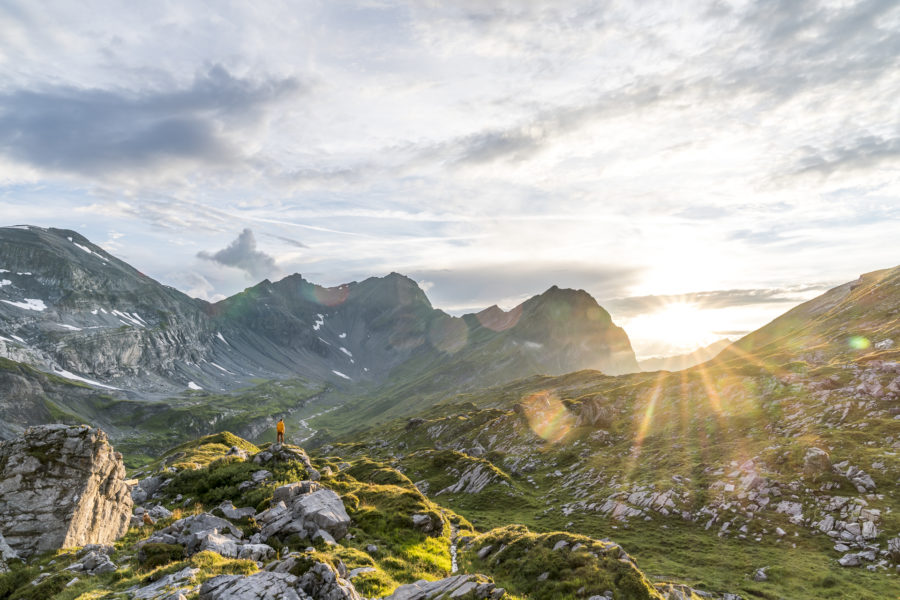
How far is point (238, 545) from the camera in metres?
24.4

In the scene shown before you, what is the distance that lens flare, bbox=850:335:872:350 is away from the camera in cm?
10294

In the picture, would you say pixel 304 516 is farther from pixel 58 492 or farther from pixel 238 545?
pixel 58 492

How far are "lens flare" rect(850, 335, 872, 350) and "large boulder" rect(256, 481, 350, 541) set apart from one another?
132985mm

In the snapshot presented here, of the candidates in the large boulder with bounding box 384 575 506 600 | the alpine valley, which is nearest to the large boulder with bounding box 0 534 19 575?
the alpine valley

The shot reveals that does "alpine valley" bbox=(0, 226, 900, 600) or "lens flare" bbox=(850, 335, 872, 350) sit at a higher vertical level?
"lens flare" bbox=(850, 335, 872, 350)

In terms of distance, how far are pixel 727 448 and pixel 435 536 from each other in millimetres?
55948

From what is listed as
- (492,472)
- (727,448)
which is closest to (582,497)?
(492,472)

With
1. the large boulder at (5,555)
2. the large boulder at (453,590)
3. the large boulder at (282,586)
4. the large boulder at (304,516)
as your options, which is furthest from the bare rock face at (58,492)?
the large boulder at (453,590)

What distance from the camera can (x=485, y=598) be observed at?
66.8 ft

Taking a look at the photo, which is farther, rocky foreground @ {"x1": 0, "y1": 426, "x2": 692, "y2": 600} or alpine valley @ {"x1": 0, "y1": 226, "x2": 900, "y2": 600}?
alpine valley @ {"x1": 0, "y1": 226, "x2": 900, "y2": 600}

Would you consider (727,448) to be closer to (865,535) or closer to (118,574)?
(865,535)

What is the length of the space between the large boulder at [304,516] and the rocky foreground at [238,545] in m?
0.10

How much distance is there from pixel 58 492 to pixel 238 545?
12.3m

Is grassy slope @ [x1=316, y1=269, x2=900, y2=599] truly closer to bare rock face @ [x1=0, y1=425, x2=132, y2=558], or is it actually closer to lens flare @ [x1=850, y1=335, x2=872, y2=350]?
lens flare @ [x1=850, y1=335, x2=872, y2=350]
